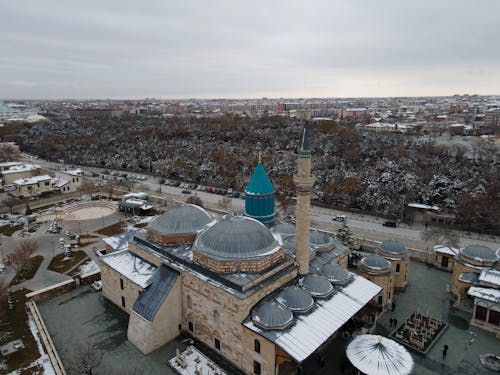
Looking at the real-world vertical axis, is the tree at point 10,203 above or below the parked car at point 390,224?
above

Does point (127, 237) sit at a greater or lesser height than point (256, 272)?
lesser

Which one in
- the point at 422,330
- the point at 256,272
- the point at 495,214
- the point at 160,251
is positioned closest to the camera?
the point at 256,272

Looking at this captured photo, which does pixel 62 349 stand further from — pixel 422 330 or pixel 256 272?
pixel 422 330

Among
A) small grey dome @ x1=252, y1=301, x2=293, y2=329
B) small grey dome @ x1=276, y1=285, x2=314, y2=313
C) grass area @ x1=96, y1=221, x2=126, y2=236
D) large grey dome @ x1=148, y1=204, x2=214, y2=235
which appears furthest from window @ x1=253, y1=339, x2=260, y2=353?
grass area @ x1=96, y1=221, x2=126, y2=236

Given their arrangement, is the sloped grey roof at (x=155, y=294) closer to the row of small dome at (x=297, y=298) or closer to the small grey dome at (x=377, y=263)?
the row of small dome at (x=297, y=298)

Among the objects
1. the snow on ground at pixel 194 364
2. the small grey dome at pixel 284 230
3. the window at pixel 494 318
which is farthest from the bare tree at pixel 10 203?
the window at pixel 494 318

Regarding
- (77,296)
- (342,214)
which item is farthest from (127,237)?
(342,214)

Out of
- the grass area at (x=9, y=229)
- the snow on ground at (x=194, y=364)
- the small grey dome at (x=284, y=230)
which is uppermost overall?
the small grey dome at (x=284, y=230)
